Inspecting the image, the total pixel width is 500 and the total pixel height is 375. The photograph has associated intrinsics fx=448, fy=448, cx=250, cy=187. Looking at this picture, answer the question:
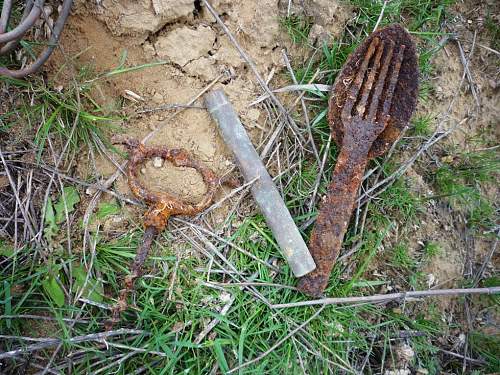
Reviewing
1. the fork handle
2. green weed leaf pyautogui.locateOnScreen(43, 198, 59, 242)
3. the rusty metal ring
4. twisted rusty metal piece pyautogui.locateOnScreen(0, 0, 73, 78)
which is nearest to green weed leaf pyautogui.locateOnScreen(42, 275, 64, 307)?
green weed leaf pyautogui.locateOnScreen(43, 198, 59, 242)

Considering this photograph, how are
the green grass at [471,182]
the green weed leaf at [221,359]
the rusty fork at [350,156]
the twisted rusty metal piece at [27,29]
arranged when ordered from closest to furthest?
the twisted rusty metal piece at [27,29] → the green weed leaf at [221,359] → the rusty fork at [350,156] → the green grass at [471,182]

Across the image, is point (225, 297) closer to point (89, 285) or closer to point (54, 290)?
point (89, 285)

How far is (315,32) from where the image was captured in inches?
91.0

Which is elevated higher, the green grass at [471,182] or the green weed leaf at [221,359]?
the green weed leaf at [221,359]

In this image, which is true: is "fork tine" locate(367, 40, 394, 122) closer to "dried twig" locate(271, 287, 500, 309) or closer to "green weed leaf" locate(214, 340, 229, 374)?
"dried twig" locate(271, 287, 500, 309)

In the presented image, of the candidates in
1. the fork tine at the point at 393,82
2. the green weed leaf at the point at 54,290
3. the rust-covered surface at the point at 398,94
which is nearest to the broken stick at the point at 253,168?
the rust-covered surface at the point at 398,94

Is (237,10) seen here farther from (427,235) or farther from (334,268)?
(427,235)

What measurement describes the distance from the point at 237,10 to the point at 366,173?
1.05 m

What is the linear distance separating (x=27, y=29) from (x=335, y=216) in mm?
1586

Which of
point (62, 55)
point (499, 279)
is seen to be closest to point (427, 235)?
point (499, 279)

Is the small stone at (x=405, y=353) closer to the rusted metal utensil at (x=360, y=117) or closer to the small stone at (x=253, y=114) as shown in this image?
the rusted metal utensil at (x=360, y=117)

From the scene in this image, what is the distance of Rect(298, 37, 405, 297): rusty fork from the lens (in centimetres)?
215

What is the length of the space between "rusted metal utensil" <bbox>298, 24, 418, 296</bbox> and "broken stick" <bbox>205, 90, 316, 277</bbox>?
161mm

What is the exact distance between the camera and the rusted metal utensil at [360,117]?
2156 mm
